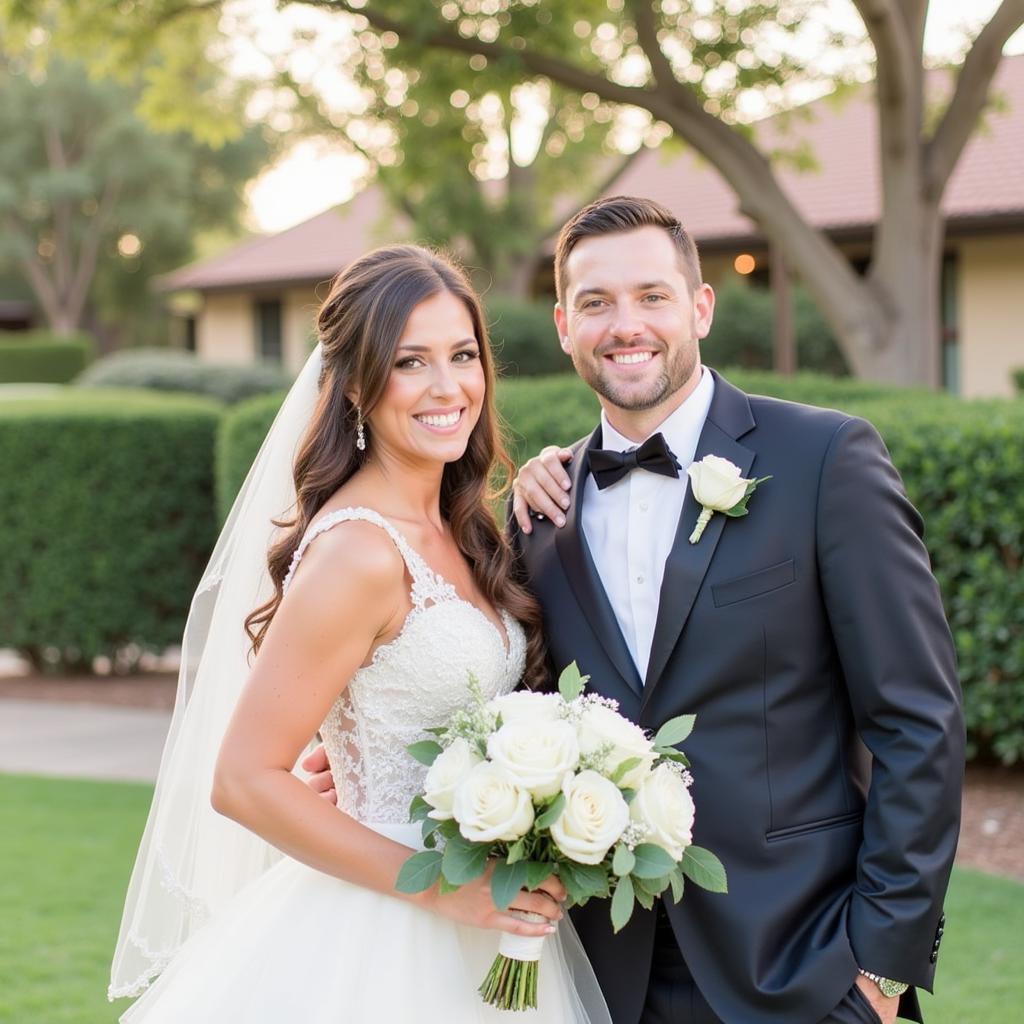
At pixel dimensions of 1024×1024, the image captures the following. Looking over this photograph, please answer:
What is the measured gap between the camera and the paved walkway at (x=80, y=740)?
30.2 ft

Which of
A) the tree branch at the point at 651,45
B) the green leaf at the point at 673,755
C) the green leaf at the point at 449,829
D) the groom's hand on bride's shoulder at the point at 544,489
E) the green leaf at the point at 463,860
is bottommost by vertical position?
the green leaf at the point at 463,860

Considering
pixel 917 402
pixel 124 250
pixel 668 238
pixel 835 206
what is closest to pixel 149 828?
pixel 668 238

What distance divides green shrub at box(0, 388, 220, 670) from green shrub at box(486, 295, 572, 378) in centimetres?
795

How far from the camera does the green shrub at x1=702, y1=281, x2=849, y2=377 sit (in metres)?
18.8

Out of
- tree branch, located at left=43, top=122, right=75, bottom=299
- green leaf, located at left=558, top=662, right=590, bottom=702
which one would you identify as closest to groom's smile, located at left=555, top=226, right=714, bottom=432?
green leaf, located at left=558, top=662, right=590, bottom=702

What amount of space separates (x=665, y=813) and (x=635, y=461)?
3.14ft

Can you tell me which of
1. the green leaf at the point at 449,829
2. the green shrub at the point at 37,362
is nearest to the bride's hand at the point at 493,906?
the green leaf at the point at 449,829

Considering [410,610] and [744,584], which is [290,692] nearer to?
[410,610]

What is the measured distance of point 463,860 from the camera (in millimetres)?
2613

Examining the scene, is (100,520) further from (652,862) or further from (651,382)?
(652,862)

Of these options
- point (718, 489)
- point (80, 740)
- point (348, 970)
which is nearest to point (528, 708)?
point (718, 489)

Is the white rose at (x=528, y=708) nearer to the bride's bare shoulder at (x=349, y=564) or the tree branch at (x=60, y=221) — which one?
the bride's bare shoulder at (x=349, y=564)

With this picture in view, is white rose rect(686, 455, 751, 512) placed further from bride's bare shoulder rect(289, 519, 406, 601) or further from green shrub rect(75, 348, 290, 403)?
green shrub rect(75, 348, 290, 403)

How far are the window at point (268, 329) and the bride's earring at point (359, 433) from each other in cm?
2730
